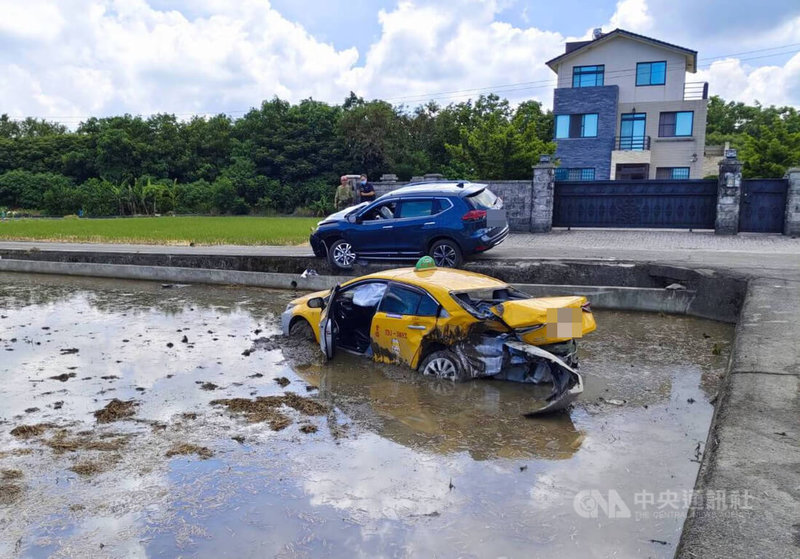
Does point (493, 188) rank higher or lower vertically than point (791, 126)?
lower

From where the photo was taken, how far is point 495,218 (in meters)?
15.1

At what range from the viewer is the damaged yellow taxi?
25.4ft

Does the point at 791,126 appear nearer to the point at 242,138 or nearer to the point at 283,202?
the point at 283,202

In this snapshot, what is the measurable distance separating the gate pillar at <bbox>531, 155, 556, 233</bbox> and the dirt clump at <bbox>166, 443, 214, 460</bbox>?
17.5 m

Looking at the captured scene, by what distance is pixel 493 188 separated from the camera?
2261 centimetres

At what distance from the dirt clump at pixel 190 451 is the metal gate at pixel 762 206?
63.7 feet

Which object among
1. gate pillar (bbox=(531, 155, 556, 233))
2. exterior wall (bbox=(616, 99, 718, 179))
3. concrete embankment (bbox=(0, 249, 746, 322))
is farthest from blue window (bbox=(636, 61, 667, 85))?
concrete embankment (bbox=(0, 249, 746, 322))

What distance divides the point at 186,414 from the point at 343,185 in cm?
1630

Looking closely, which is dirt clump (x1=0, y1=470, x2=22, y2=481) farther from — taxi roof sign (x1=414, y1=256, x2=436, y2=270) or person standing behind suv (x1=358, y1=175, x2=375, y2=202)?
person standing behind suv (x1=358, y1=175, x2=375, y2=202)

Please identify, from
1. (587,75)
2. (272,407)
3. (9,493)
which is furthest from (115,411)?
(587,75)

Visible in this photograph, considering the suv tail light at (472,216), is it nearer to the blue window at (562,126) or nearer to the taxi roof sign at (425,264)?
the taxi roof sign at (425,264)

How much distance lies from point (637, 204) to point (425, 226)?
1003cm

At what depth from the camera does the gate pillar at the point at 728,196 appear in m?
20.1

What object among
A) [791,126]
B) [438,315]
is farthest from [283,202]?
[438,315]
